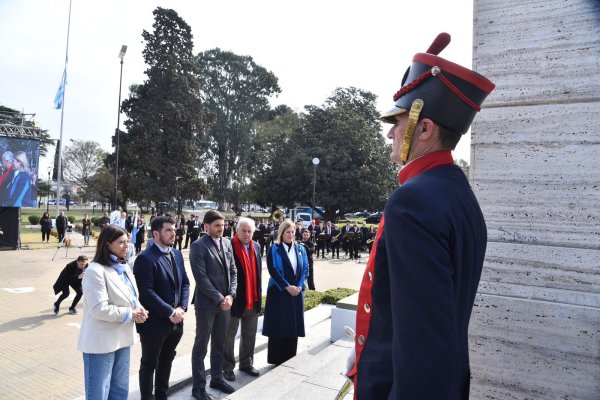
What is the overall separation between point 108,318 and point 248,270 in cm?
214

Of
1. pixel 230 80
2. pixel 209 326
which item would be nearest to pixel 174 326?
pixel 209 326

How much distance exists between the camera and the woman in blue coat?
5.78 meters

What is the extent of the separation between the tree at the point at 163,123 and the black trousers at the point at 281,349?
110 ft

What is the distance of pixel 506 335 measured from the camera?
2344 millimetres

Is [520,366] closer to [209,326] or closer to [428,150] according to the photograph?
[428,150]

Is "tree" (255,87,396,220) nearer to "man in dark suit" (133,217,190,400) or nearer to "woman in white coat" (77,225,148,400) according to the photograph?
"man in dark suit" (133,217,190,400)

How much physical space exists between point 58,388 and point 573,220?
6.07 m

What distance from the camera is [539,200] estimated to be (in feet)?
7.63

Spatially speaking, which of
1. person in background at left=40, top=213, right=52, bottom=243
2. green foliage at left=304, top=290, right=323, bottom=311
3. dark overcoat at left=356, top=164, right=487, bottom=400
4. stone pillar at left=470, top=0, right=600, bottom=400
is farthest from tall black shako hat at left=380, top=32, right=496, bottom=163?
person in background at left=40, top=213, right=52, bottom=243

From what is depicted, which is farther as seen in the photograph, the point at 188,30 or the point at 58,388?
the point at 188,30

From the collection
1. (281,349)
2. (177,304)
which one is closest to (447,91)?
(177,304)

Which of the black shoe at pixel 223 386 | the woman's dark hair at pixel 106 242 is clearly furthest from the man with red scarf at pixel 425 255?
the black shoe at pixel 223 386

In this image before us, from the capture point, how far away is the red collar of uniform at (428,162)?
1.48m

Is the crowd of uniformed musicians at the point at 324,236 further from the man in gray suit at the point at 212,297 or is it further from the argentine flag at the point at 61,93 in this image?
the man in gray suit at the point at 212,297
